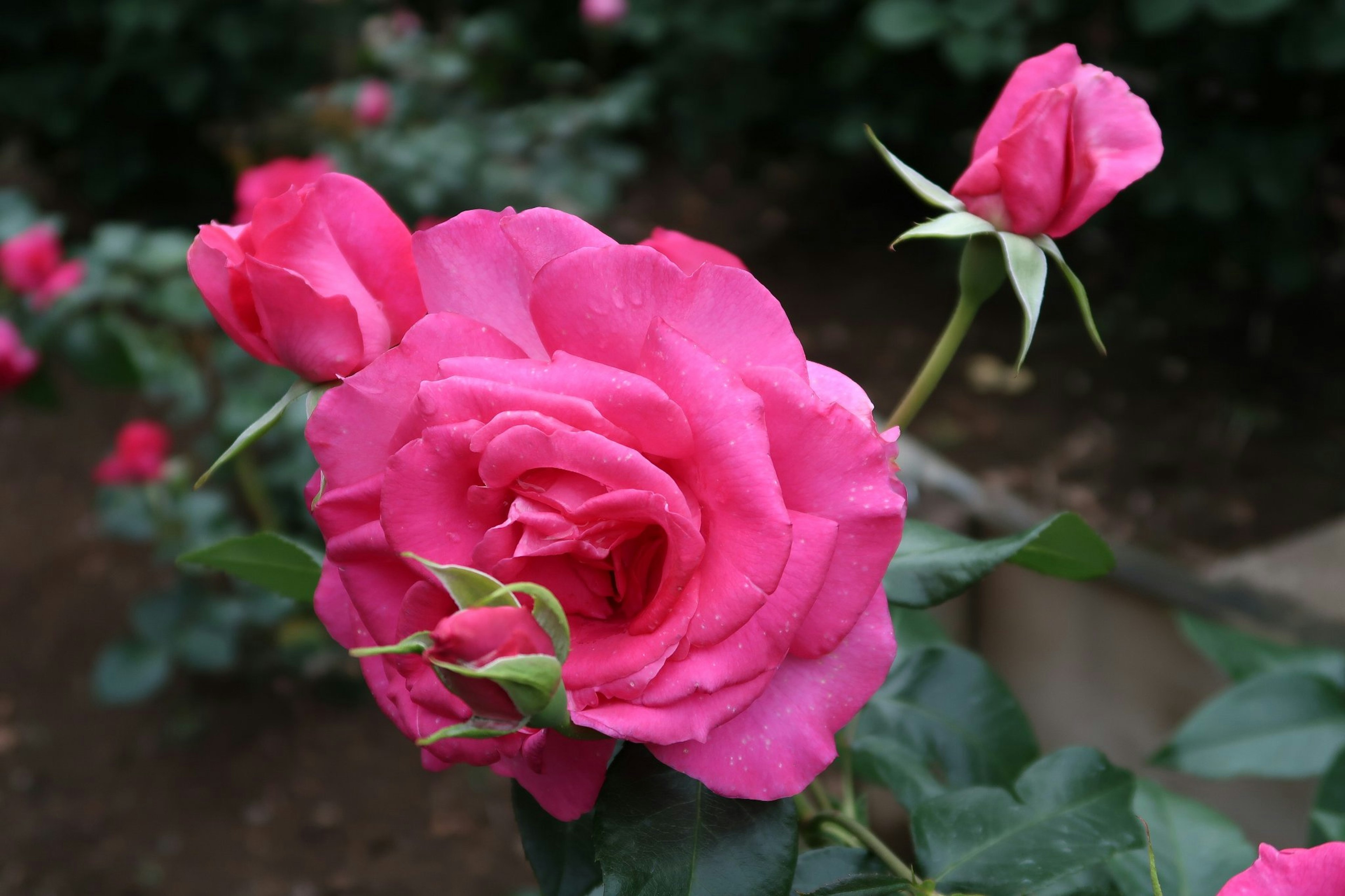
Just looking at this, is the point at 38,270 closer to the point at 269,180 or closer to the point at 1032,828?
the point at 269,180

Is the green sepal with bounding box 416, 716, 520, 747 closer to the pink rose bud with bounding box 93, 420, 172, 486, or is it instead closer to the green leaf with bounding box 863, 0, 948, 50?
the pink rose bud with bounding box 93, 420, 172, 486

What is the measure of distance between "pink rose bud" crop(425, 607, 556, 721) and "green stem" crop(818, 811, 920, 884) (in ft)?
0.67

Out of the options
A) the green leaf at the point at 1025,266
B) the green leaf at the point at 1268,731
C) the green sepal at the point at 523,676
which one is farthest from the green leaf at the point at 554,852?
the green leaf at the point at 1268,731

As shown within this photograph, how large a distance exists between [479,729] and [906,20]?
2020 mm

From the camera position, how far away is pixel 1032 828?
1.55 feet

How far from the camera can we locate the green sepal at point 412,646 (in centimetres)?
27

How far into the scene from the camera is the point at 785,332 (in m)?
0.33

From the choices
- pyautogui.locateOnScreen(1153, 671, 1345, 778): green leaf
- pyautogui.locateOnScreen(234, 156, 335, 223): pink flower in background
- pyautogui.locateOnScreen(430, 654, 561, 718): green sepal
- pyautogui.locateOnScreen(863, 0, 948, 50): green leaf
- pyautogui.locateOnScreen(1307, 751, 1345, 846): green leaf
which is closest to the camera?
pyautogui.locateOnScreen(430, 654, 561, 718): green sepal

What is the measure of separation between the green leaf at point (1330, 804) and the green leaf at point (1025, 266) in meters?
0.37

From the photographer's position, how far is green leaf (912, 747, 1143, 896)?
44cm

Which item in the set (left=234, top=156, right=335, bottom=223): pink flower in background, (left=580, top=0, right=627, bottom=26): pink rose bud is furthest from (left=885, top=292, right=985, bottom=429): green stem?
(left=580, top=0, right=627, bottom=26): pink rose bud

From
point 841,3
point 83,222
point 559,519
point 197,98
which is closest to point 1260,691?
point 559,519

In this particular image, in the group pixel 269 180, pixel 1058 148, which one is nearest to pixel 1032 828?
pixel 1058 148

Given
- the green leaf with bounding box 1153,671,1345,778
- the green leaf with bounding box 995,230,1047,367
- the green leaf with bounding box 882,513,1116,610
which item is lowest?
the green leaf with bounding box 1153,671,1345,778
